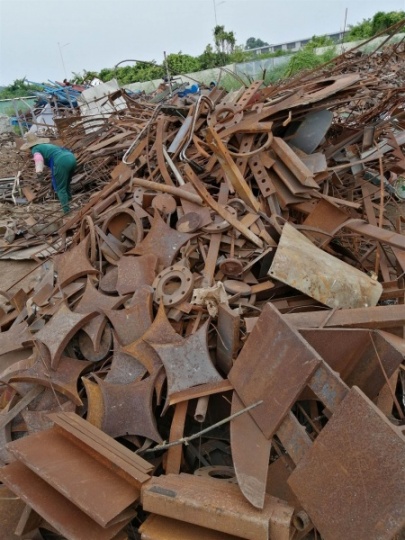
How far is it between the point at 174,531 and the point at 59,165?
6304 mm

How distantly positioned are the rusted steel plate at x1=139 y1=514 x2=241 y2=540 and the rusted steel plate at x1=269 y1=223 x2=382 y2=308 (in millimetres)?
1534

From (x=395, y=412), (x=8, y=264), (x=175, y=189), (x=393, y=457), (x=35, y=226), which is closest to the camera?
(x=393, y=457)

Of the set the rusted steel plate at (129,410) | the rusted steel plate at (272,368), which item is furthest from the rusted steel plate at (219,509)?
the rusted steel plate at (129,410)

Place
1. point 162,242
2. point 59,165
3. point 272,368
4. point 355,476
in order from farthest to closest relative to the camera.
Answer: point 59,165 → point 162,242 → point 272,368 → point 355,476

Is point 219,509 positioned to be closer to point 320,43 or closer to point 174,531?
point 174,531

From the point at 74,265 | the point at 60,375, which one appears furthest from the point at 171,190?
the point at 60,375

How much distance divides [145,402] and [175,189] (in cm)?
193

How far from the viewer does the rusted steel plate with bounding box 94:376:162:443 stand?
2.45 metres

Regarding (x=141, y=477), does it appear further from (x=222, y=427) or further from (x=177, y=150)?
(x=177, y=150)

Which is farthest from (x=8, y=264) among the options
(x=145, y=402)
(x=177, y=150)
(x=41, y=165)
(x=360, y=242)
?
(x=360, y=242)

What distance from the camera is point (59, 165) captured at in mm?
7004

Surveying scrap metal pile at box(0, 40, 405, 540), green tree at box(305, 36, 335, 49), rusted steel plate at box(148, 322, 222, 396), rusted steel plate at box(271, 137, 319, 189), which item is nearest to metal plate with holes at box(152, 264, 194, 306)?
scrap metal pile at box(0, 40, 405, 540)

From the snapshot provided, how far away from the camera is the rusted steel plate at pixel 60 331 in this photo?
2834 mm

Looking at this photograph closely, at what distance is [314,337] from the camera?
6.75 ft
